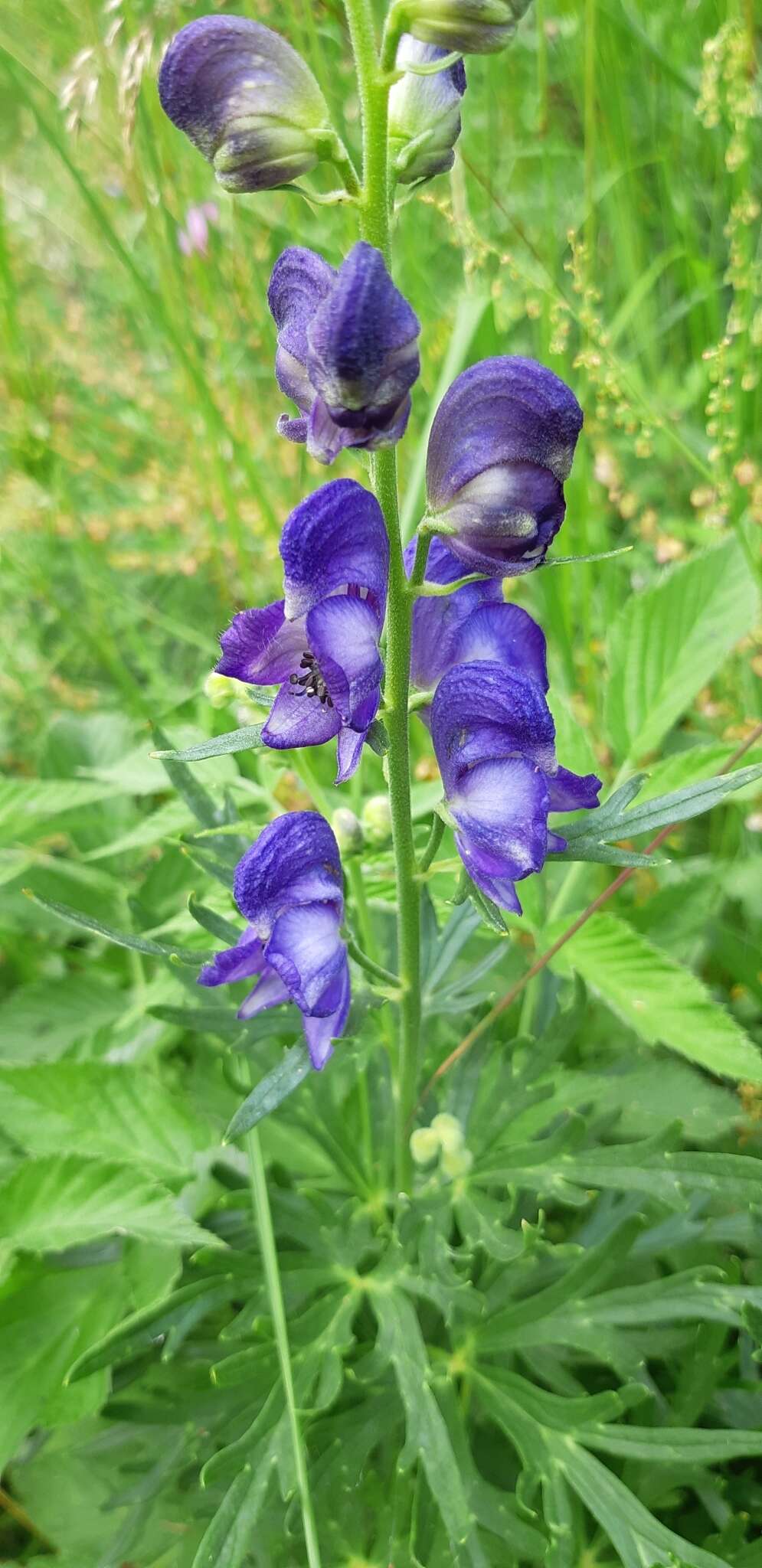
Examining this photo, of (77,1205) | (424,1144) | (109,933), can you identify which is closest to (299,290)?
(109,933)

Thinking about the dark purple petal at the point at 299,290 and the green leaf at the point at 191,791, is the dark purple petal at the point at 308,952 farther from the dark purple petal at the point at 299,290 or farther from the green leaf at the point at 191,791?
the dark purple petal at the point at 299,290

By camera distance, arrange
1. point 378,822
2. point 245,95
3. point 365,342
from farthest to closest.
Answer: point 378,822
point 245,95
point 365,342

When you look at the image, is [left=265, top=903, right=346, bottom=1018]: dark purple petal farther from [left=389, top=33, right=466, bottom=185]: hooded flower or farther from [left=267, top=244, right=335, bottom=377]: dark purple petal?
[left=389, top=33, right=466, bottom=185]: hooded flower

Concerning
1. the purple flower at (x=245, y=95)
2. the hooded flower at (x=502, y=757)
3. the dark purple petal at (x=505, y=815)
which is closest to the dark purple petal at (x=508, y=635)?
the hooded flower at (x=502, y=757)

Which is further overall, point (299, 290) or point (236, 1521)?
point (236, 1521)

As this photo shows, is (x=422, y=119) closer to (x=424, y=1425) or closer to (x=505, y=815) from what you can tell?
(x=505, y=815)

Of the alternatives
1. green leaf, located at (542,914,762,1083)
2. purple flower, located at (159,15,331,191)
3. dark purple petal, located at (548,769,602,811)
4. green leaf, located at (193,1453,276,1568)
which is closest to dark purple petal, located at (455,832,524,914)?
dark purple petal, located at (548,769,602,811)

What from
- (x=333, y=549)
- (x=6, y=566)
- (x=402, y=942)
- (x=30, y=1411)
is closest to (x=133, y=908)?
(x=402, y=942)
